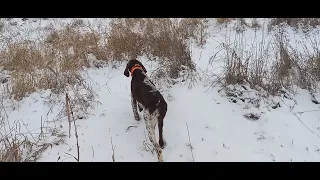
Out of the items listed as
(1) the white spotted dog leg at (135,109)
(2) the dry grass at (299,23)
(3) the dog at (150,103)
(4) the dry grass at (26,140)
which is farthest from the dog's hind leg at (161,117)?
(2) the dry grass at (299,23)

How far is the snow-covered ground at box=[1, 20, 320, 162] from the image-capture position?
3.60 m

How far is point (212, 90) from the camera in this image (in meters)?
4.81

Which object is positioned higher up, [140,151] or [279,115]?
[279,115]

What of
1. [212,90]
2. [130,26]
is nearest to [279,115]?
[212,90]

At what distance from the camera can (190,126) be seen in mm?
4035

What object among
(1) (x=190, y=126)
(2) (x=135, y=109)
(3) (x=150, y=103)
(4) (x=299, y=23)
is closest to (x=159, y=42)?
(2) (x=135, y=109)

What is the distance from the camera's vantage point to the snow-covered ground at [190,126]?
3600mm

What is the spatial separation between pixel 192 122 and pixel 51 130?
5.95ft

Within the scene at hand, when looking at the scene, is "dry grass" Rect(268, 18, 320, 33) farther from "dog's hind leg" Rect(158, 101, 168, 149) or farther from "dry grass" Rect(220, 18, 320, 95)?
"dog's hind leg" Rect(158, 101, 168, 149)

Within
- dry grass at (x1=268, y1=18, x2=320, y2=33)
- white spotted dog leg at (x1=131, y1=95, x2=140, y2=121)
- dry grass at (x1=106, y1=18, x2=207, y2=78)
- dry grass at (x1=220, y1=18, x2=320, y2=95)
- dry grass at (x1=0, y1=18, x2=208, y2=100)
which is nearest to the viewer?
white spotted dog leg at (x1=131, y1=95, x2=140, y2=121)

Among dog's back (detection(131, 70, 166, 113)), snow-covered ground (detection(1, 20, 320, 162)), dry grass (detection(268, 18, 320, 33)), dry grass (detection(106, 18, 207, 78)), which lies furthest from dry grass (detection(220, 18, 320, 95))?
dry grass (detection(268, 18, 320, 33))

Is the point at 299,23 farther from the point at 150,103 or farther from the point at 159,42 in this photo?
the point at 150,103

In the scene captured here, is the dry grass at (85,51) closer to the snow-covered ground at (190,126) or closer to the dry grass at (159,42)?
the dry grass at (159,42)
